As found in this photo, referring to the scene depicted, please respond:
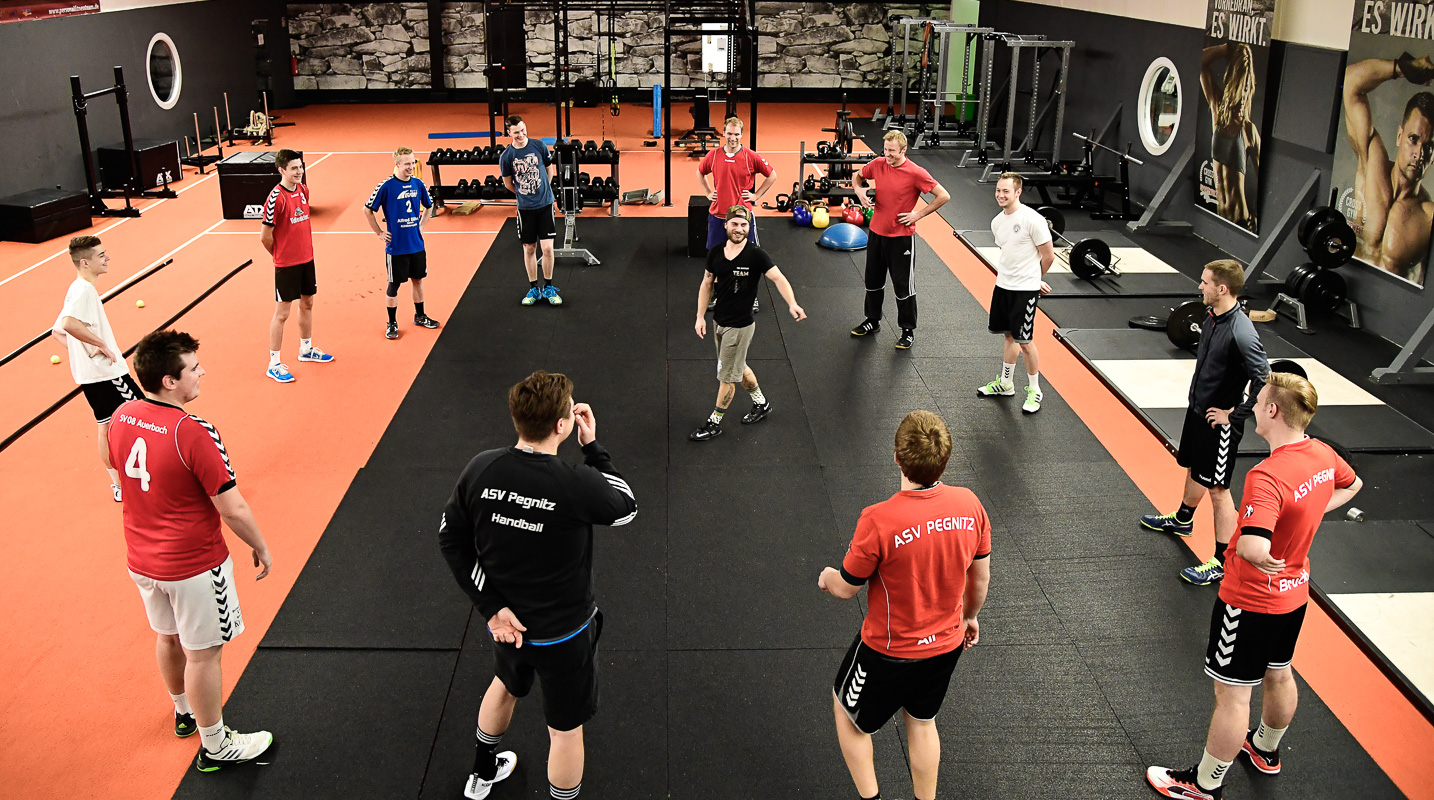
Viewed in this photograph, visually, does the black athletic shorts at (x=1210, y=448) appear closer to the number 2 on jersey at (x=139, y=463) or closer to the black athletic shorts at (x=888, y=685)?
the black athletic shorts at (x=888, y=685)

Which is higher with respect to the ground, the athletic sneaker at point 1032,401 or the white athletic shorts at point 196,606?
the white athletic shorts at point 196,606

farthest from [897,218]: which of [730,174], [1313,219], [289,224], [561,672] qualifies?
[561,672]

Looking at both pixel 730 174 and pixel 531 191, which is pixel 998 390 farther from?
pixel 531 191

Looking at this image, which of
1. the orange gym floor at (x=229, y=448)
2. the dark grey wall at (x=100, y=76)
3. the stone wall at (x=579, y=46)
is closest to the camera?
the orange gym floor at (x=229, y=448)

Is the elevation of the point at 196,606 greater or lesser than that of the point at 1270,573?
lesser

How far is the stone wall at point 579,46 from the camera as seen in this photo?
19.6 meters

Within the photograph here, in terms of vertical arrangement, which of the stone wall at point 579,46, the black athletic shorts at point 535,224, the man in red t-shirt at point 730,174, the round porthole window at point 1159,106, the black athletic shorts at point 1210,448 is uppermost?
the stone wall at point 579,46

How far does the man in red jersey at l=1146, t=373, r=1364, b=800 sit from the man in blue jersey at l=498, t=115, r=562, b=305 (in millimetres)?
6289

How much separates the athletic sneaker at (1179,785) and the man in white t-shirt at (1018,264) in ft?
10.8

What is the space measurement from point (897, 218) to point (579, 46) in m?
14.5

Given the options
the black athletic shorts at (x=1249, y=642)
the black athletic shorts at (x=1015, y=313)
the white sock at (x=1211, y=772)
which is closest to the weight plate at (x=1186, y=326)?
the black athletic shorts at (x=1015, y=313)

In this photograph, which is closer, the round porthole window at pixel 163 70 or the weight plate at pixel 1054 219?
the weight plate at pixel 1054 219

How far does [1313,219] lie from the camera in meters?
8.30

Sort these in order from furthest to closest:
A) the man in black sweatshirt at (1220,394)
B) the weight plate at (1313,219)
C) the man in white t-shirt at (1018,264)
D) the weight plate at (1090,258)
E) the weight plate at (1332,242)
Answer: the weight plate at (1090,258) < the weight plate at (1313,219) < the weight plate at (1332,242) < the man in white t-shirt at (1018,264) < the man in black sweatshirt at (1220,394)
